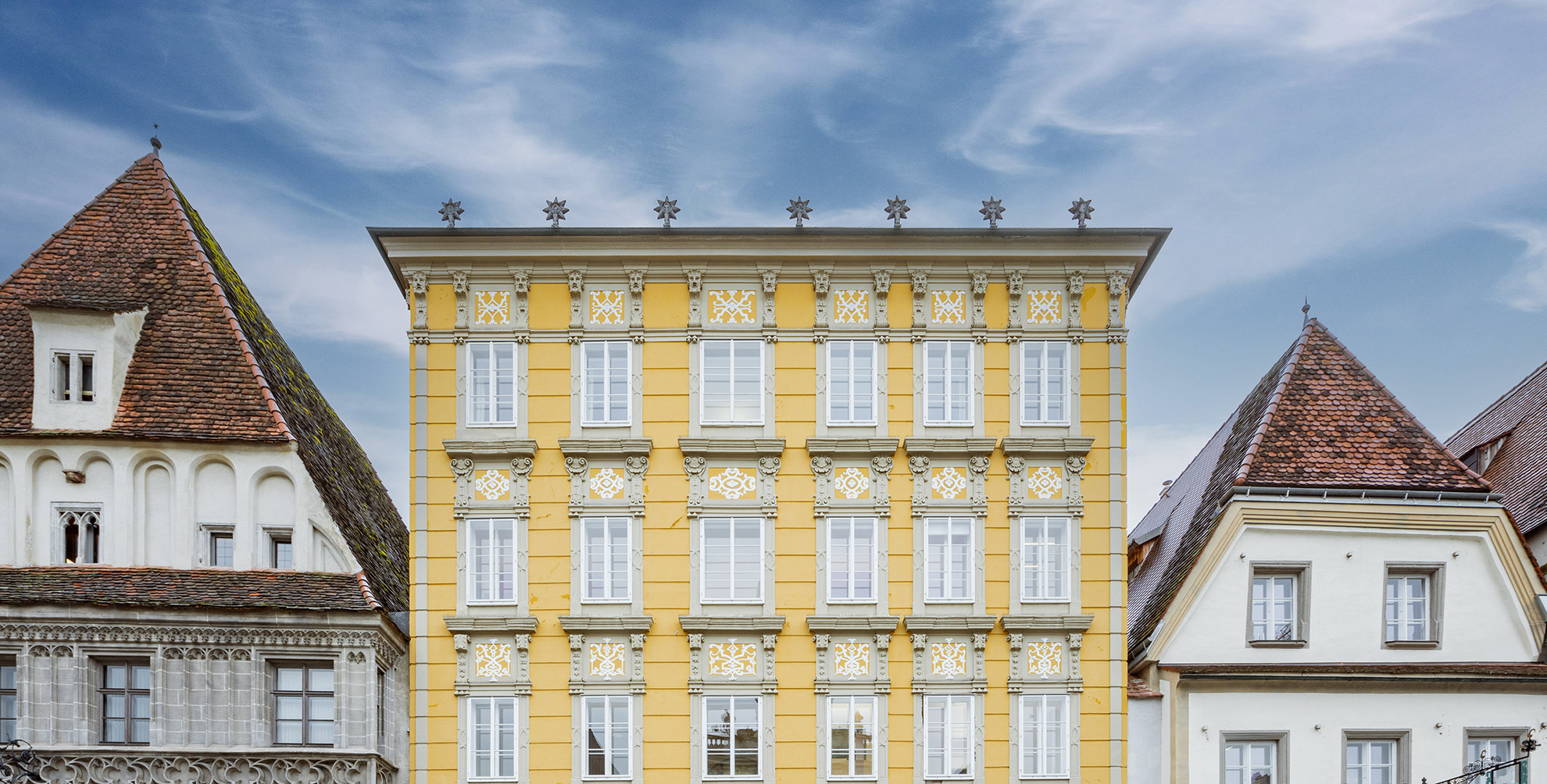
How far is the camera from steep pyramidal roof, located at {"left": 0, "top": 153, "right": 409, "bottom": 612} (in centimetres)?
2341

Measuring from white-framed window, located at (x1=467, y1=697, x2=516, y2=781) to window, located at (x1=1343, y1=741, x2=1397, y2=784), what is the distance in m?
14.8

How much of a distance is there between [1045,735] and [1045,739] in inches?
2.6

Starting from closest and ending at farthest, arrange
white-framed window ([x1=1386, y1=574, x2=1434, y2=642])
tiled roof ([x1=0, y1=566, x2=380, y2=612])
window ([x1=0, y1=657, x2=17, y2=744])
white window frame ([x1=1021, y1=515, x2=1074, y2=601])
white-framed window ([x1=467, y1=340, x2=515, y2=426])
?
tiled roof ([x1=0, y1=566, x2=380, y2=612]) → window ([x1=0, y1=657, x2=17, y2=744]) → white window frame ([x1=1021, y1=515, x2=1074, y2=601]) → white-framed window ([x1=467, y1=340, x2=515, y2=426]) → white-framed window ([x1=1386, y1=574, x2=1434, y2=642])

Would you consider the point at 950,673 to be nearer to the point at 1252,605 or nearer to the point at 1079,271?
the point at 1252,605

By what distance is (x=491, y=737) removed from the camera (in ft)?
76.0

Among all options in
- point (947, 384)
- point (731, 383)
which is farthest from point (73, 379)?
point (947, 384)

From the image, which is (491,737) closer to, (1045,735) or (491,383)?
(491,383)

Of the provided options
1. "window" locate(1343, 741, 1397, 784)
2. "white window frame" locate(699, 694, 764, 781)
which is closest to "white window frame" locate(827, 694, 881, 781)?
"white window frame" locate(699, 694, 764, 781)

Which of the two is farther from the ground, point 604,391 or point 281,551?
point 604,391

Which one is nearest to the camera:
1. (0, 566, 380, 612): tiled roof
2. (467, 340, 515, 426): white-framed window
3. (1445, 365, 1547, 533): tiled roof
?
(0, 566, 380, 612): tiled roof

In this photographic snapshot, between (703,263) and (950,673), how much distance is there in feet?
27.8

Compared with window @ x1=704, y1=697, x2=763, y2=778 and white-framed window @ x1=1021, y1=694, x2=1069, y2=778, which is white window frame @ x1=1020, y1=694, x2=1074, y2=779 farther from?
window @ x1=704, y1=697, x2=763, y2=778

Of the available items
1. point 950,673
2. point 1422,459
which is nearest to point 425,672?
point 950,673

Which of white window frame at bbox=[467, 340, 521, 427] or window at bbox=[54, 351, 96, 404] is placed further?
white window frame at bbox=[467, 340, 521, 427]
